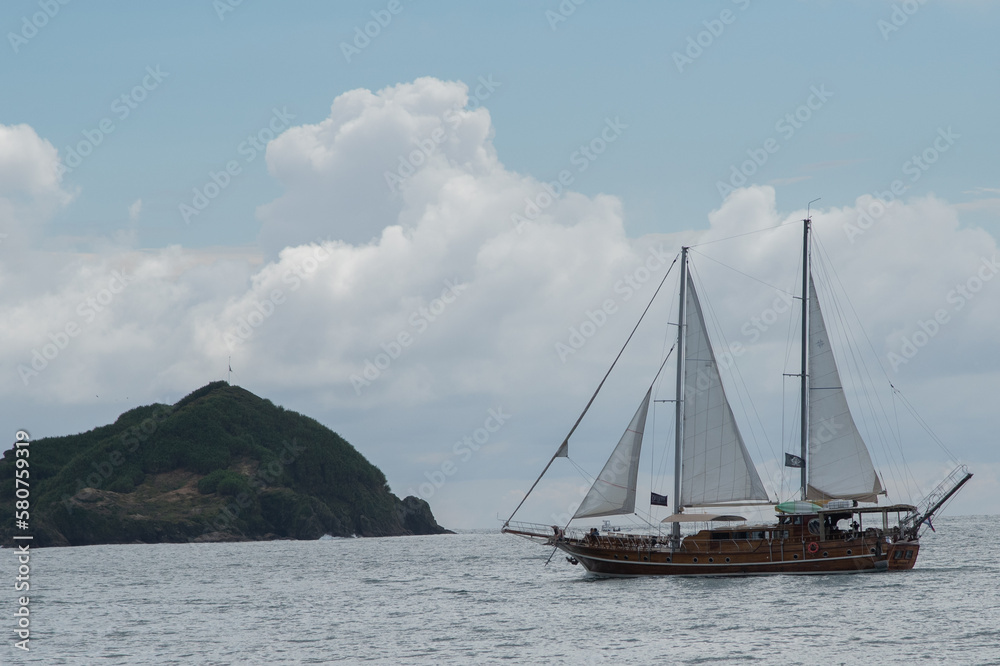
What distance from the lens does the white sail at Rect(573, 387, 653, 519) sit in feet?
186

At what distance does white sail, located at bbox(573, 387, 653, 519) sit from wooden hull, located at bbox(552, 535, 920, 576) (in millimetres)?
3952

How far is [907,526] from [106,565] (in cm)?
8413

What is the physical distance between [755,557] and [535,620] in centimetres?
1482

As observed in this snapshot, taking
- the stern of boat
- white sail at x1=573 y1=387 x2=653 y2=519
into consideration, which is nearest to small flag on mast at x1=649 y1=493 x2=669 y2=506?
white sail at x1=573 y1=387 x2=653 y2=519

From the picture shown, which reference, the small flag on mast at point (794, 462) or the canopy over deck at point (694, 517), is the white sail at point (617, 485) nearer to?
the canopy over deck at point (694, 517)

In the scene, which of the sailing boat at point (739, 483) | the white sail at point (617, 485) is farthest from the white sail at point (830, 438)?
the white sail at point (617, 485)

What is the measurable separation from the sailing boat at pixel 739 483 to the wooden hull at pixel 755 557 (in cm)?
5

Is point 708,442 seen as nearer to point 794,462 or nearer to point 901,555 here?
point 794,462

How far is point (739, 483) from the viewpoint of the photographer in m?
57.5

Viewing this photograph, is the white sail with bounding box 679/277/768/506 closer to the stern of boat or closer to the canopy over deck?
the canopy over deck

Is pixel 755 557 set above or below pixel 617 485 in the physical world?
below

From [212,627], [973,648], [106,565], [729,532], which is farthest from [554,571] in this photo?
[106,565]

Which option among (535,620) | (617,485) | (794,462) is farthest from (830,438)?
(535,620)

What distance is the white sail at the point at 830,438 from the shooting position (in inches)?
2292
